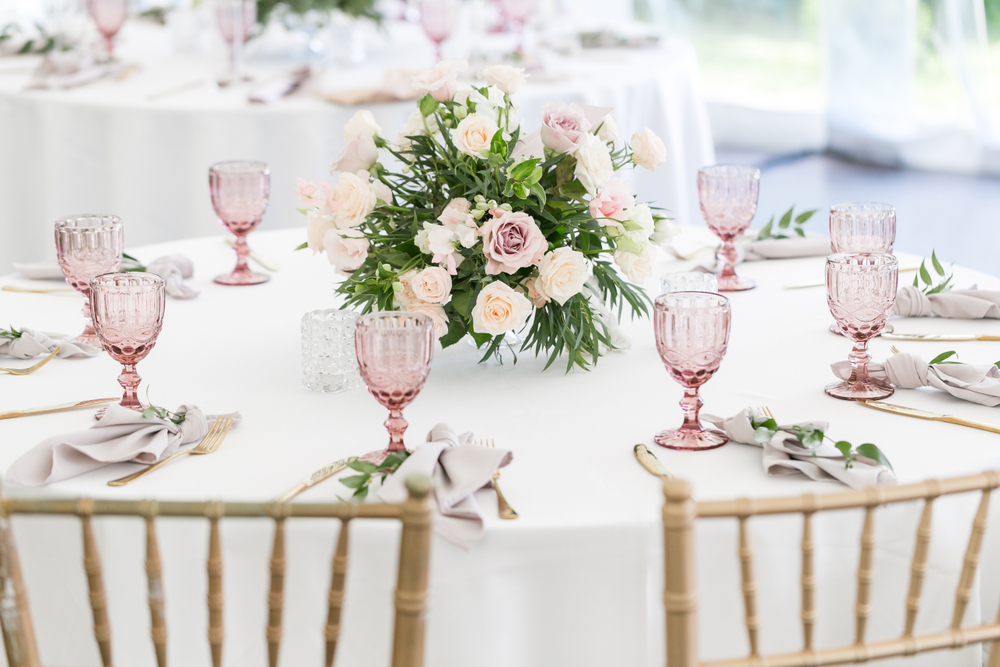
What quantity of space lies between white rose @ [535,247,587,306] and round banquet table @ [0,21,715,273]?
6.19 ft

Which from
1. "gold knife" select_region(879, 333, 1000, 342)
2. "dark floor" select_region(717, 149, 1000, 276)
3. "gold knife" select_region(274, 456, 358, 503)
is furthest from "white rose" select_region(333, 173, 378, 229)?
"dark floor" select_region(717, 149, 1000, 276)

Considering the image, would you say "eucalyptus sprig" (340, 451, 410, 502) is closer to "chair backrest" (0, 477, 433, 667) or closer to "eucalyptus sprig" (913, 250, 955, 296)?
"chair backrest" (0, 477, 433, 667)

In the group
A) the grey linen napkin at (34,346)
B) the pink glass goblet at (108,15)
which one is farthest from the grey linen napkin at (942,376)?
the pink glass goblet at (108,15)

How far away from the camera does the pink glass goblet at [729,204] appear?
77.6 inches

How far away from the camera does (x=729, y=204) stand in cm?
199

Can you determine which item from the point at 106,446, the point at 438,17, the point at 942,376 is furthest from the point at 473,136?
the point at 438,17

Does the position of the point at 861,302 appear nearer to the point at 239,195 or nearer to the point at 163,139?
the point at 239,195

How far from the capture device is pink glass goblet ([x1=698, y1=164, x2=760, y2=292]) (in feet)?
6.47

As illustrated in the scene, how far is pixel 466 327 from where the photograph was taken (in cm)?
151

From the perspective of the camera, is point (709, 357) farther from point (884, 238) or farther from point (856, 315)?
point (884, 238)

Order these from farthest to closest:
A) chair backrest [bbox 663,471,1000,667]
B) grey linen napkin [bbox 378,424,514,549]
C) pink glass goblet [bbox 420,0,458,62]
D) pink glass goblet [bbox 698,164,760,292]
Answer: pink glass goblet [bbox 420,0,458,62] → pink glass goblet [bbox 698,164,760,292] → grey linen napkin [bbox 378,424,514,549] → chair backrest [bbox 663,471,1000,667]

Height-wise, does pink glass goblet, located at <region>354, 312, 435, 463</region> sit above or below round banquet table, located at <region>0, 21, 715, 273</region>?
below

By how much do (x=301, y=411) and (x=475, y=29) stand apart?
366 centimetres

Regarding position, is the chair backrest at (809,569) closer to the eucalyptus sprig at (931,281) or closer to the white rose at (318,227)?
the white rose at (318,227)
